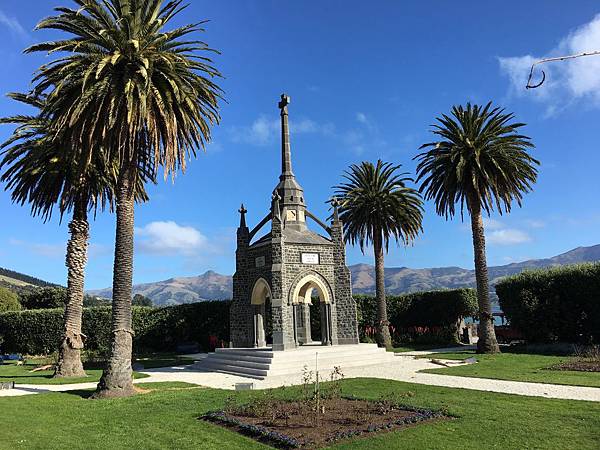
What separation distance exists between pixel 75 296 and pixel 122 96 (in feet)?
34.5

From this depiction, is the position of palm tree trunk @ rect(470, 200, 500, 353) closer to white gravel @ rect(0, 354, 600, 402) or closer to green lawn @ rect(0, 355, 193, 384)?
white gravel @ rect(0, 354, 600, 402)

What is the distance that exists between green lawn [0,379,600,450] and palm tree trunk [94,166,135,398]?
0.86m

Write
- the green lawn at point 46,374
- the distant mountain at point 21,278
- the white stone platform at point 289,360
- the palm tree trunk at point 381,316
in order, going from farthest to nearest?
the distant mountain at point 21,278 → the palm tree trunk at point 381,316 → the white stone platform at point 289,360 → the green lawn at point 46,374

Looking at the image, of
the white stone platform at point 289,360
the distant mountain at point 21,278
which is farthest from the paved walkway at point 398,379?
the distant mountain at point 21,278

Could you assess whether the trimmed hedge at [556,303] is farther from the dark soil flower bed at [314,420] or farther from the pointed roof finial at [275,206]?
the dark soil flower bed at [314,420]

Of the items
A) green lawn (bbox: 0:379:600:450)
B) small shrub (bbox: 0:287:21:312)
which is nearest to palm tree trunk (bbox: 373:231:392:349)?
green lawn (bbox: 0:379:600:450)

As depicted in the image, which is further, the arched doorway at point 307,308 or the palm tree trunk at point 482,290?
the palm tree trunk at point 482,290

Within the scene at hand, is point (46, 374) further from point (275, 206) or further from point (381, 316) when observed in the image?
point (381, 316)

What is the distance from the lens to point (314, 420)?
32.8 feet

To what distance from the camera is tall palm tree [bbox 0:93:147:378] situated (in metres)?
Result: 20.6

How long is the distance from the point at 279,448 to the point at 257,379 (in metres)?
11.4

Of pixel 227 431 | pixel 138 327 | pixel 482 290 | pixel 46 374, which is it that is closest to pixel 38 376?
pixel 46 374

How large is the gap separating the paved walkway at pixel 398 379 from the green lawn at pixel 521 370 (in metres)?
0.79

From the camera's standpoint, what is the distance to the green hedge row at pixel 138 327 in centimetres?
3353
